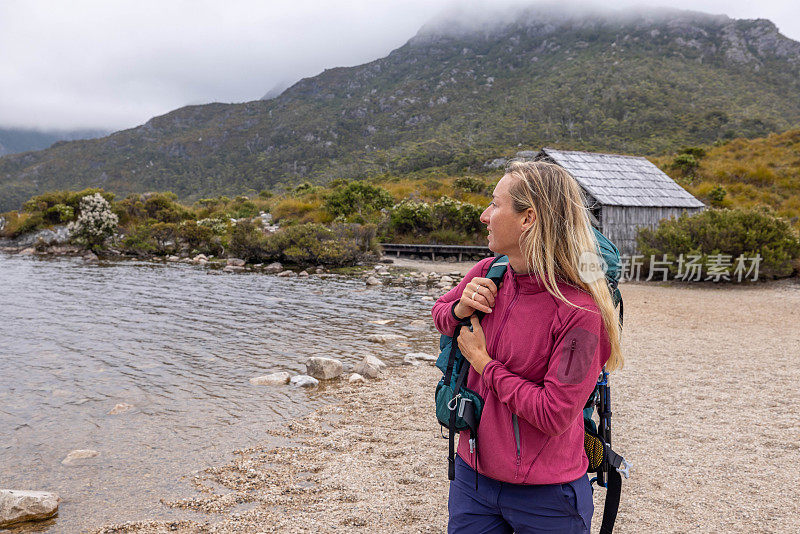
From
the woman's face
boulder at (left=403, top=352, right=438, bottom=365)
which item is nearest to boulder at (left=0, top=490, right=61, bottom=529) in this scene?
the woman's face

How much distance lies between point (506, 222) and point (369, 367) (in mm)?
6410

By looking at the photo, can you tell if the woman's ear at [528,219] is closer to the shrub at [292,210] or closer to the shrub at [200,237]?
the shrub at [200,237]

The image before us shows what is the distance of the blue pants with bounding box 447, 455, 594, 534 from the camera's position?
1683 millimetres

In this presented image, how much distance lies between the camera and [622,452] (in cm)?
490

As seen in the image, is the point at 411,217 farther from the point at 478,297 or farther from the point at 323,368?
the point at 478,297

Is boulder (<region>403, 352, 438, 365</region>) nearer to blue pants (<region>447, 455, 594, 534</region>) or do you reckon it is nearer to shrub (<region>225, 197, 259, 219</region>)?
blue pants (<region>447, 455, 594, 534</region>)

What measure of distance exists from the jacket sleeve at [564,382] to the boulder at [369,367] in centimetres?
629

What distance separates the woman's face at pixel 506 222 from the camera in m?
1.73

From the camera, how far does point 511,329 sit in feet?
5.70

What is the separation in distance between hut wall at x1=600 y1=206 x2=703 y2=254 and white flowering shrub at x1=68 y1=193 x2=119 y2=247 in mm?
30568

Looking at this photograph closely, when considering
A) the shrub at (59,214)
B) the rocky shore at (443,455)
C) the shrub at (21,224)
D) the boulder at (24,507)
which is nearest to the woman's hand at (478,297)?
the rocky shore at (443,455)

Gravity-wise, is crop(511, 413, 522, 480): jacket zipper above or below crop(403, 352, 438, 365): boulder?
above

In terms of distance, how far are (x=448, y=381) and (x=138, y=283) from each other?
20060mm

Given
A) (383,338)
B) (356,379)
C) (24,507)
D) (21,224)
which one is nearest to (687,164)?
(383,338)
